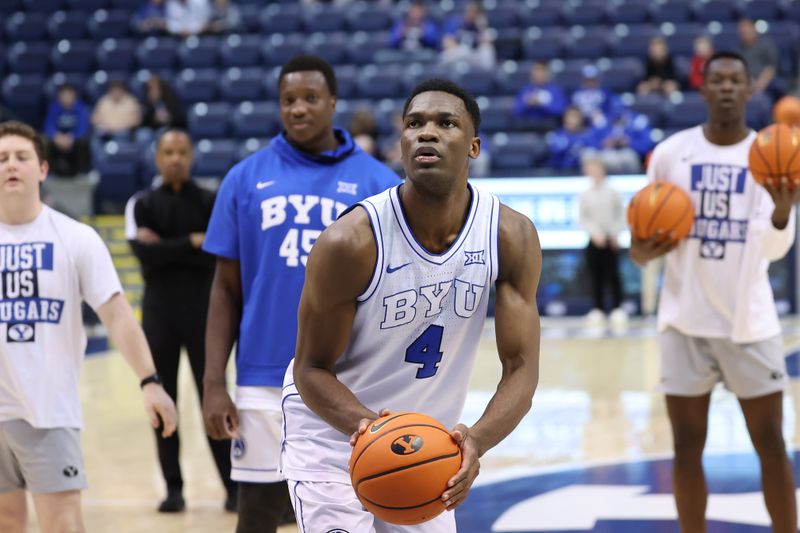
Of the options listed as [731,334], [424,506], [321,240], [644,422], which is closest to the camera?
[424,506]

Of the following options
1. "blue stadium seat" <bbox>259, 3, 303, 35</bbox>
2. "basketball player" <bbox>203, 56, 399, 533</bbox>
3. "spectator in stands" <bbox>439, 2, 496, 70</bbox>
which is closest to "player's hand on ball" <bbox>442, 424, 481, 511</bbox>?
"basketball player" <bbox>203, 56, 399, 533</bbox>

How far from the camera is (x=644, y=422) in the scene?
820 cm

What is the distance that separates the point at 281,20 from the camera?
18734mm

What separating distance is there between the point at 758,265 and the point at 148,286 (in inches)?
130

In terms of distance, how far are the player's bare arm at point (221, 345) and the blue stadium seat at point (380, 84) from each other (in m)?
12.5

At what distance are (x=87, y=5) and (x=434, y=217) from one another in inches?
720

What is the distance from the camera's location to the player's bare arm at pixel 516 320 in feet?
10.5

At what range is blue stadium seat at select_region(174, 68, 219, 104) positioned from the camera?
17.5 metres

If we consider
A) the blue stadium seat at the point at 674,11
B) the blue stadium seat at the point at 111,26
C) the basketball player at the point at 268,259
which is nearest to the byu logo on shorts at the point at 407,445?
the basketball player at the point at 268,259

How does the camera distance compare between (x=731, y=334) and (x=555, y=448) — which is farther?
(x=555, y=448)

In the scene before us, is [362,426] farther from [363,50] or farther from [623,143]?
[363,50]

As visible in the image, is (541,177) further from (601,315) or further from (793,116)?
(793,116)

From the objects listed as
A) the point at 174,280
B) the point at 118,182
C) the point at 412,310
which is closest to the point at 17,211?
the point at 412,310

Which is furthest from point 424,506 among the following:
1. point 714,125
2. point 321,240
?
point 714,125
